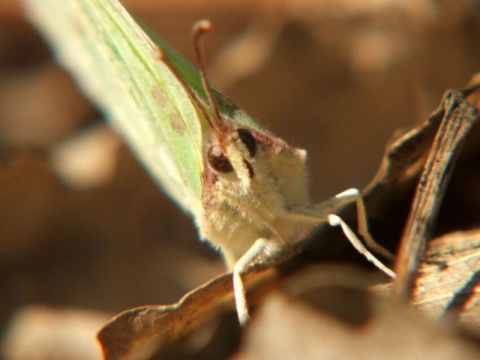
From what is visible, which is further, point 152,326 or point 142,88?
point 142,88

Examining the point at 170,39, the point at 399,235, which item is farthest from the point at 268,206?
the point at 170,39

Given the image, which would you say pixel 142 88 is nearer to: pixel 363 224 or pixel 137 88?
pixel 137 88

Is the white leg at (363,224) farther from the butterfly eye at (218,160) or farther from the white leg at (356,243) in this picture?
the butterfly eye at (218,160)

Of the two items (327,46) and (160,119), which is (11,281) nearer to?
(160,119)

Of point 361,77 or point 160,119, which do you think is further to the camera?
point 361,77

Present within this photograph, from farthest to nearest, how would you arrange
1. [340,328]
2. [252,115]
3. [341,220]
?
1. [252,115]
2. [341,220]
3. [340,328]

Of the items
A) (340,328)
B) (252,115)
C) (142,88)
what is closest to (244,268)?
(340,328)

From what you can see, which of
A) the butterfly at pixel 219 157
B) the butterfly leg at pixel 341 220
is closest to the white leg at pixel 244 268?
the butterfly at pixel 219 157
